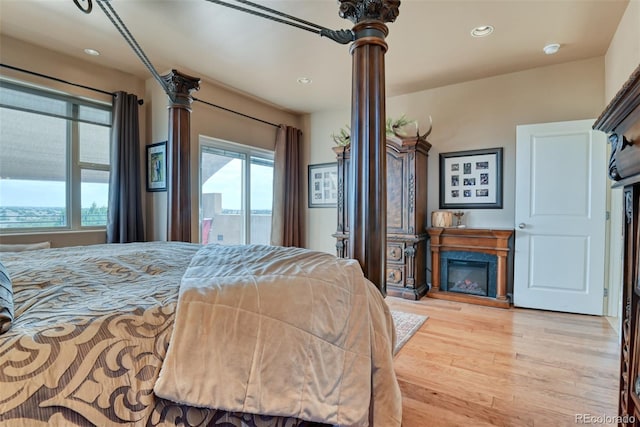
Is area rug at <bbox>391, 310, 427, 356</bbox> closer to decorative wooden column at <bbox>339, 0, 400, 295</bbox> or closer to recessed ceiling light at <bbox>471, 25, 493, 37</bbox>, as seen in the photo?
decorative wooden column at <bbox>339, 0, 400, 295</bbox>

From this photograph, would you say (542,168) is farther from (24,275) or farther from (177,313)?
(24,275)

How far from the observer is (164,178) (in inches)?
136

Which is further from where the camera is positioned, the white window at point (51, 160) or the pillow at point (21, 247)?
the white window at point (51, 160)

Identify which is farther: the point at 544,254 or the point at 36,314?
the point at 544,254

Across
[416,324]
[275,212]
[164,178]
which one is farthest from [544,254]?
[164,178]

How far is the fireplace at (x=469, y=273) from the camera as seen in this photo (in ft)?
11.8

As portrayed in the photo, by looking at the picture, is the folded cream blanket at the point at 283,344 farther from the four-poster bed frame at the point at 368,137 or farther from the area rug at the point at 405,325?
the area rug at the point at 405,325

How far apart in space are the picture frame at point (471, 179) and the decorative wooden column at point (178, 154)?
120 inches

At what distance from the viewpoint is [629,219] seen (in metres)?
1.02

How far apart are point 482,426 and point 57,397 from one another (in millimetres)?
1777

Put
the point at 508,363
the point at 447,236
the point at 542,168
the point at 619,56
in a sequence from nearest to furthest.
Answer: the point at 508,363, the point at 619,56, the point at 542,168, the point at 447,236

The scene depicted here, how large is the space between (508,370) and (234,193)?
3561 millimetres

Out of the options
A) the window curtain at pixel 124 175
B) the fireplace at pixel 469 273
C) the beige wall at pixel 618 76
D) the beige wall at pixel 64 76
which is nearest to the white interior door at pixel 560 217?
the beige wall at pixel 618 76

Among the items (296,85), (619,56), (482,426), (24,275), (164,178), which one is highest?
(296,85)
